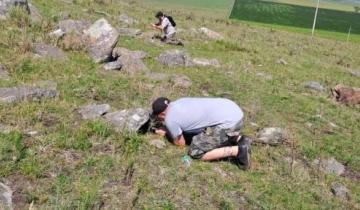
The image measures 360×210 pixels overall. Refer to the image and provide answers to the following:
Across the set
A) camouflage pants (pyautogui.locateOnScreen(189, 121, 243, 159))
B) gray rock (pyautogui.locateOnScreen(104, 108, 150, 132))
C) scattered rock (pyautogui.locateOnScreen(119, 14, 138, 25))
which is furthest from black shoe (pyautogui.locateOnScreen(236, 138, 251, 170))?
scattered rock (pyautogui.locateOnScreen(119, 14, 138, 25))

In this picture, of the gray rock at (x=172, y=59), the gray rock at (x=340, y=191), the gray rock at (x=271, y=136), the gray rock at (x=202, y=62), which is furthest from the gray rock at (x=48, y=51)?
the gray rock at (x=340, y=191)

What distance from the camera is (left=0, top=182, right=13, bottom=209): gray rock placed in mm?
5299

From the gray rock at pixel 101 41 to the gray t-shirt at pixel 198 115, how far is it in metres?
4.97

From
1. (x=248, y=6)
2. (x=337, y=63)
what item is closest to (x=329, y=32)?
(x=248, y=6)

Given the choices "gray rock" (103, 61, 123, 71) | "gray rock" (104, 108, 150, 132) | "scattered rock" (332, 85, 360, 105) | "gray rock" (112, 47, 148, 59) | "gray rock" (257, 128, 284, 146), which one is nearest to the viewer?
"gray rock" (104, 108, 150, 132)

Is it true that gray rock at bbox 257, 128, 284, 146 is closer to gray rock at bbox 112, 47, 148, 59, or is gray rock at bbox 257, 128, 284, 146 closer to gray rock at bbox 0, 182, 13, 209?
gray rock at bbox 0, 182, 13, 209

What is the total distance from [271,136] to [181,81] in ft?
10.9

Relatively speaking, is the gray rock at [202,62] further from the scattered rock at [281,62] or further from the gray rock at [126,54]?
the scattered rock at [281,62]

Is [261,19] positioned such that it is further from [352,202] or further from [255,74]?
[352,202]

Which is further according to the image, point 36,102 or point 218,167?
point 36,102

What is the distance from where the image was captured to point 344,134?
1016 cm

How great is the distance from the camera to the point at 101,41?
12.5 m

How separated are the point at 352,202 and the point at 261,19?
41.5 meters

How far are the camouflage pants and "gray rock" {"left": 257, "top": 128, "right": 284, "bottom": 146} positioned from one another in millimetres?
1087
